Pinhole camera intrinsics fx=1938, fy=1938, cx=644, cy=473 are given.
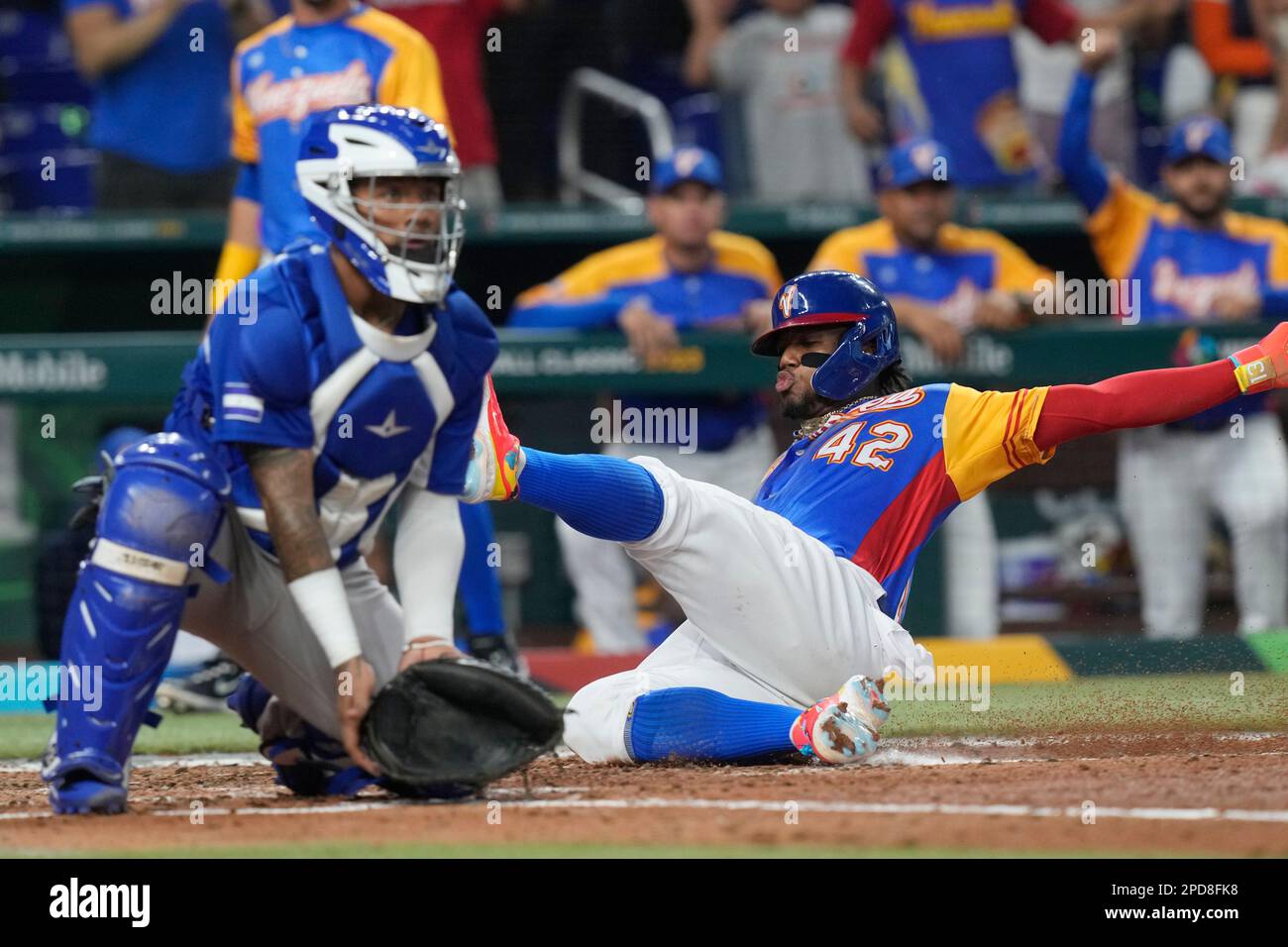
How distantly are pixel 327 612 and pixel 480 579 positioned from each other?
7.56 feet

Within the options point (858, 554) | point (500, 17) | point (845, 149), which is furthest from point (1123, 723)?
point (500, 17)

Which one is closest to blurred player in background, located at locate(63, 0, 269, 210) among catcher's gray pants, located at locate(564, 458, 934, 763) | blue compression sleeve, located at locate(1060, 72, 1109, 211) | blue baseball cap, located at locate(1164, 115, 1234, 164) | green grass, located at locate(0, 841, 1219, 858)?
blue compression sleeve, located at locate(1060, 72, 1109, 211)

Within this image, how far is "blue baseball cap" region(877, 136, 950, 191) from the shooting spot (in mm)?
7805

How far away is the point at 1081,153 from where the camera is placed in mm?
7961

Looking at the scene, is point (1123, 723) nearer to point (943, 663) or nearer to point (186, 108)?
point (943, 663)

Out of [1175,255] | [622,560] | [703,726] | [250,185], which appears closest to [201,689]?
[622,560]

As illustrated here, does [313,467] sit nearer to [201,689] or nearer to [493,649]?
[493,649]

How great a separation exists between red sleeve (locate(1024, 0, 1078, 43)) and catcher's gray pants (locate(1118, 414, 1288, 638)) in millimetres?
1870

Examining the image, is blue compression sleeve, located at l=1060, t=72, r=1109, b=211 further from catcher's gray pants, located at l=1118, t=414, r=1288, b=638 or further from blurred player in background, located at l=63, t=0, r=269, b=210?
blurred player in background, located at l=63, t=0, r=269, b=210

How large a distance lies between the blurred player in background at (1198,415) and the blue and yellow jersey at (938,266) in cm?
46

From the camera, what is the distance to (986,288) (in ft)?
26.3

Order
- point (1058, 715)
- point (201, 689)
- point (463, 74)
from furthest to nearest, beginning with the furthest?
point (463, 74) → point (201, 689) → point (1058, 715)

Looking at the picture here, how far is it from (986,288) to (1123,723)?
2.62 meters

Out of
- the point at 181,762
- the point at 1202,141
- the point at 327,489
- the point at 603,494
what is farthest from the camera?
the point at 1202,141
